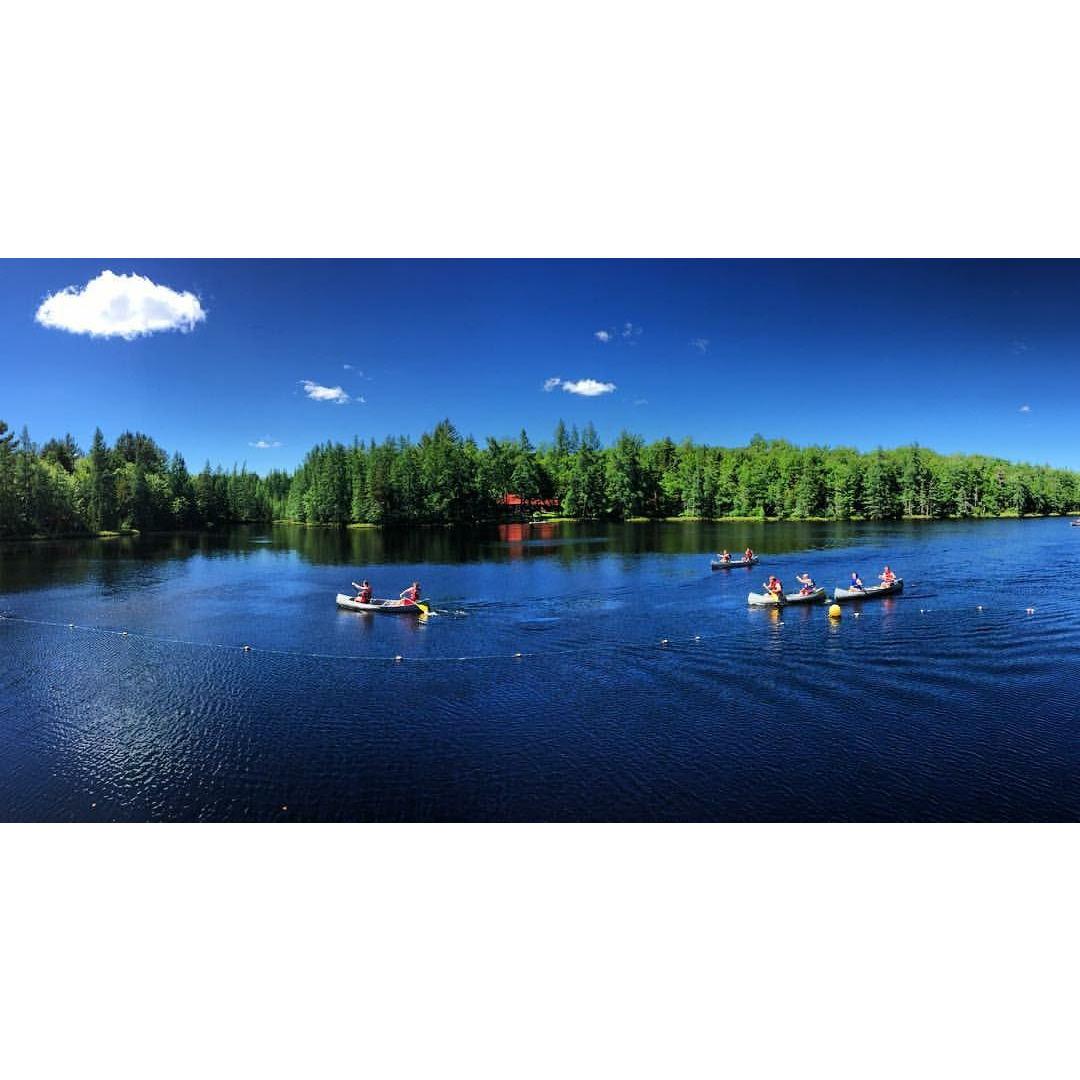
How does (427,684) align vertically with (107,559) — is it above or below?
below

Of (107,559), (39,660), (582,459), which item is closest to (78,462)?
(107,559)

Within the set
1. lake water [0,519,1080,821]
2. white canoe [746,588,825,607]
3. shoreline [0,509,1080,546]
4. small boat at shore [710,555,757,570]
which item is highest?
shoreline [0,509,1080,546]

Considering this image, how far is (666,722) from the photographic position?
7.94 meters

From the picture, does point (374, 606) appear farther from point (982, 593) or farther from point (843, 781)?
point (982, 593)

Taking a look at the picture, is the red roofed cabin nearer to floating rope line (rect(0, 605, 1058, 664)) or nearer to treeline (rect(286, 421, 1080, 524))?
treeline (rect(286, 421, 1080, 524))

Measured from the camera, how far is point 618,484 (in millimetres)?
37844

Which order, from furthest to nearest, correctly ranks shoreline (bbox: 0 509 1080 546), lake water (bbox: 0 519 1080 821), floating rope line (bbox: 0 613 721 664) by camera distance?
shoreline (bbox: 0 509 1080 546) < floating rope line (bbox: 0 613 721 664) < lake water (bbox: 0 519 1080 821)

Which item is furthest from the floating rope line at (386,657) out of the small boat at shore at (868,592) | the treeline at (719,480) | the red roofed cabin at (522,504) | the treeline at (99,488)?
the red roofed cabin at (522,504)

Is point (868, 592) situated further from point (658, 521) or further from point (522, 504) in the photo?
point (522, 504)

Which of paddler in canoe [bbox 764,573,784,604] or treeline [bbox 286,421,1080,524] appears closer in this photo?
paddler in canoe [bbox 764,573,784,604]

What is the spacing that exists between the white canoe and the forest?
21.6 m

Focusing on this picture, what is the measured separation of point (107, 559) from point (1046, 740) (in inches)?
906

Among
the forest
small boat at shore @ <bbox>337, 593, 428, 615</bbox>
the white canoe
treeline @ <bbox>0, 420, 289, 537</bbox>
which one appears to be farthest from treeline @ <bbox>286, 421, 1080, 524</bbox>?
the white canoe

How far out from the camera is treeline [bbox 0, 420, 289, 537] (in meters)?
21.7
